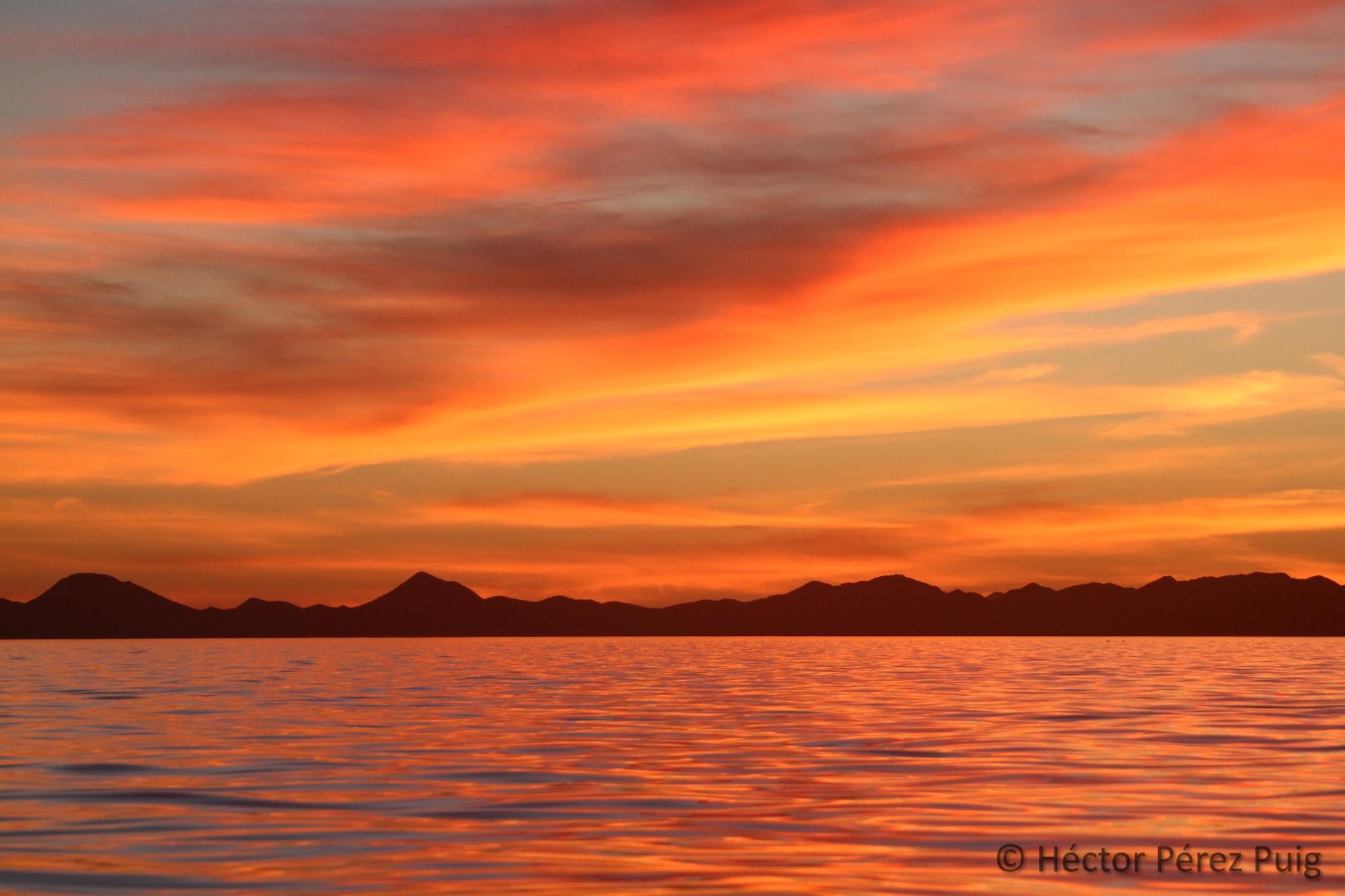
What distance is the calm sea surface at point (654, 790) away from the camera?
15.9 metres

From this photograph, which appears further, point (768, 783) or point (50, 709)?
point (50, 709)

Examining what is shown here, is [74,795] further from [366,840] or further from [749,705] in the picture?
[749,705]

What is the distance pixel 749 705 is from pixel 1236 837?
A: 26837 mm

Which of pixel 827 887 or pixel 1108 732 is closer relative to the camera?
pixel 827 887

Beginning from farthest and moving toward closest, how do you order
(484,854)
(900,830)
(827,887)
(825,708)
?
1. (825,708)
2. (900,830)
3. (484,854)
4. (827,887)

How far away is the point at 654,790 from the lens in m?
22.7

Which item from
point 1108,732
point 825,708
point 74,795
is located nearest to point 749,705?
point 825,708

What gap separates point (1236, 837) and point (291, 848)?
38.7ft

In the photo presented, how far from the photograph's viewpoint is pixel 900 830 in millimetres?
18531

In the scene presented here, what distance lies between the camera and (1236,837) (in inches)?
713

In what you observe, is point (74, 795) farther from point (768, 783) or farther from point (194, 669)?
point (194, 669)

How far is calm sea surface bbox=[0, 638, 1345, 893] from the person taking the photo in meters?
15.9

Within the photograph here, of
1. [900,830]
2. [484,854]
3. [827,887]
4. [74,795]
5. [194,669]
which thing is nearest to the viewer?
[827,887]

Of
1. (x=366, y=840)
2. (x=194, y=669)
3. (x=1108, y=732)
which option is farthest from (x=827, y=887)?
(x=194, y=669)
